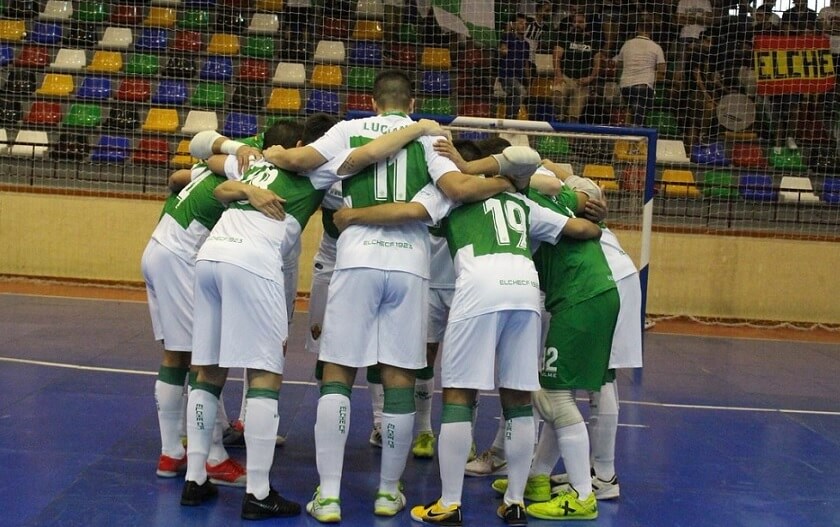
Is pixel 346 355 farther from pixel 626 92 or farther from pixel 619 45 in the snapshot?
pixel 619 45

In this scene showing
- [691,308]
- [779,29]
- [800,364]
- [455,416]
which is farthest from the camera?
[779,29]

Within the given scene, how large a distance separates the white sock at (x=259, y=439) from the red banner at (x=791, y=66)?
11963 mm

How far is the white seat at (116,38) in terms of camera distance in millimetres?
15586

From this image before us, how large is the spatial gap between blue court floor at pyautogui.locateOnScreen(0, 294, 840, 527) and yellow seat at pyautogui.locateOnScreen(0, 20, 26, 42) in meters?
7.17

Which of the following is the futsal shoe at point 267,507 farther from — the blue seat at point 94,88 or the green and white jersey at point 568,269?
the blue seat at point 94,88

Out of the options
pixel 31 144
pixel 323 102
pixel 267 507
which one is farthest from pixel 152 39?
pixel 267 507

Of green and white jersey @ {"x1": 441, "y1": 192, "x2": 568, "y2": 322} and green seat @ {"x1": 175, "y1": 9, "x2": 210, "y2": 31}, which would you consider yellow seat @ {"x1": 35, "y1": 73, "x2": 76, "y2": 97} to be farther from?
green and white jersey @ {"x1": 441, "y1": 192, "x2": 568, "y2": 322}

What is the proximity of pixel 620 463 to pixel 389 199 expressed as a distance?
2.68m

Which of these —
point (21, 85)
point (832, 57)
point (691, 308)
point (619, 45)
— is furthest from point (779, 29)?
point (21, 85)

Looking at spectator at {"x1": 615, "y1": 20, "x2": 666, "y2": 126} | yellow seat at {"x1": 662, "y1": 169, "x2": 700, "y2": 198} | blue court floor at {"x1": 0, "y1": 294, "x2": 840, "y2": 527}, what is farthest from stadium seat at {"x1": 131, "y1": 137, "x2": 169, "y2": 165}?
yellow seat at {"x1": 662, "y1": 169, "x2": 700, "y2": 198}

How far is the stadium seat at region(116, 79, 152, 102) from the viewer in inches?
592

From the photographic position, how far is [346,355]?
510 cm

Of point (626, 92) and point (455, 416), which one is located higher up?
point (626, 92)

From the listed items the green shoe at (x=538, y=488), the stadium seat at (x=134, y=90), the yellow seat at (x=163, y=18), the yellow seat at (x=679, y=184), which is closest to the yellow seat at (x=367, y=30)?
the yellow seat at (x=163, y=18)
